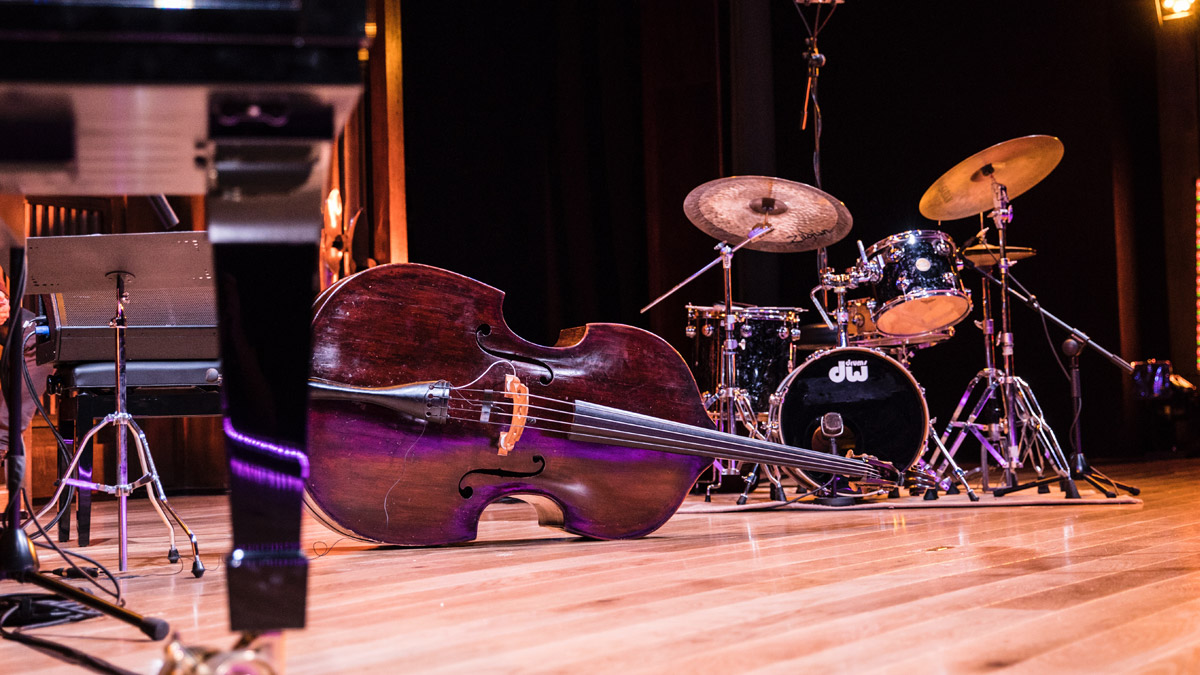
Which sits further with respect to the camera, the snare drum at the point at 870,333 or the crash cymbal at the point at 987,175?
the snare drum at the point at 870,333

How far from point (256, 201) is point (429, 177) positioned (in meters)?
4.24

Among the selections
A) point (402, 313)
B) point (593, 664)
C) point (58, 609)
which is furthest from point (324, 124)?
point (402, 313)

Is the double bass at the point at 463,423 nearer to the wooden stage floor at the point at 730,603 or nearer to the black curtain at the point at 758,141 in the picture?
the wooden stage floor at the point at 730,603

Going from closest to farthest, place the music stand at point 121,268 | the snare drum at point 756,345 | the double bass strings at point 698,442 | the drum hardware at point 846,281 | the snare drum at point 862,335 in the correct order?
the music stand at point 121,268 → the double bass strings at point 698,442 → the drum hardware at point 846,281 → the snare drum at point 862,335 → the snare drum at point 756,345

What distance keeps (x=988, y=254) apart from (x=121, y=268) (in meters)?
3.15

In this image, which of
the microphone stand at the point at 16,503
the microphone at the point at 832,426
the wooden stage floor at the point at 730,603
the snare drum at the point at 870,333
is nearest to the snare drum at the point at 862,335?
the snare drum at the point at 870,333

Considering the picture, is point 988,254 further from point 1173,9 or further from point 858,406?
point 1173,9

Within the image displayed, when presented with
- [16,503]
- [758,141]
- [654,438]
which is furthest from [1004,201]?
[16,503]

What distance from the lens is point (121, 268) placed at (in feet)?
6.88

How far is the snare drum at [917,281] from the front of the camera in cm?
365

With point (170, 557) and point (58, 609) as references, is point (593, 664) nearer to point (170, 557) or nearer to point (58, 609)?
point (58, 609)

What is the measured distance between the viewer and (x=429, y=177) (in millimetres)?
5020

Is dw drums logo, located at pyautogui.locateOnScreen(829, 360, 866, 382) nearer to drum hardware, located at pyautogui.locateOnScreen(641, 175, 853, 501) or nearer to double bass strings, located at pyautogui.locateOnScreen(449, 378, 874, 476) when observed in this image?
drum hardware, located at pyautogui.locateOnScreen(641, 175, 853, 501)

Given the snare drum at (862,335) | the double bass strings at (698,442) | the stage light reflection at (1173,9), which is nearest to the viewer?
the double bass strings at (698,442)
